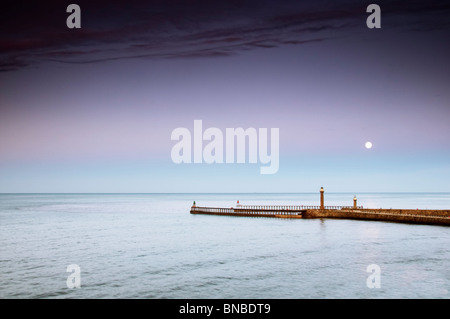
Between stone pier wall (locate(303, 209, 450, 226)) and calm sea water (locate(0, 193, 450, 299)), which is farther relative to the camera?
stone pier wall (locate(303, 209, 450, 226))

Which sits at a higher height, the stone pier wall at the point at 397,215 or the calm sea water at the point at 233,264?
the stone pier wall at the point at 397,215

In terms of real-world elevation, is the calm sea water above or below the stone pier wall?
below

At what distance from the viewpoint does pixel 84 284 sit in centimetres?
2380

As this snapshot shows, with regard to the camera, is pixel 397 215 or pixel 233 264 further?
pixel 397 215

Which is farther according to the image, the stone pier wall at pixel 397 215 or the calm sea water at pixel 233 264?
the stone pier wall at pixel 397 215

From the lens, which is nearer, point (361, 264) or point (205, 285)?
point (205, 285)

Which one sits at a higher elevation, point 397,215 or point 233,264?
point 397,215
